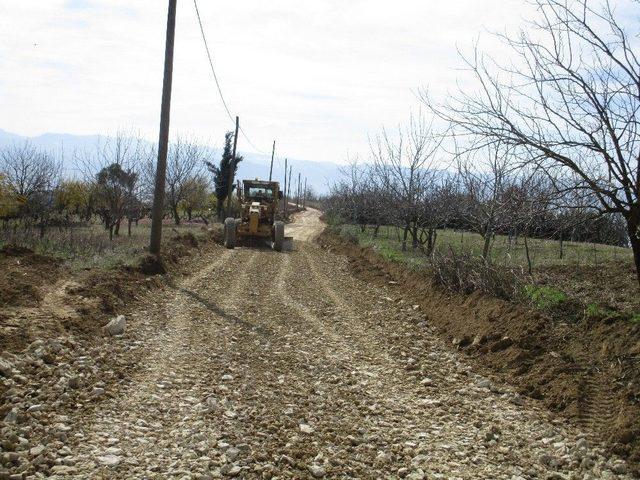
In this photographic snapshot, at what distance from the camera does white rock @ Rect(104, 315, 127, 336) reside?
7.18 meters

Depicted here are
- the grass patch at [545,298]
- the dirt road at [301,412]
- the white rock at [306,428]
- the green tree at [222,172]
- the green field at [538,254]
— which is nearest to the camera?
the dirt road at [301,412]

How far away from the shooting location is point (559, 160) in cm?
593

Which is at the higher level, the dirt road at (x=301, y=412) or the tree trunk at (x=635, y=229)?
the tree trunk at (x=635, y=229)

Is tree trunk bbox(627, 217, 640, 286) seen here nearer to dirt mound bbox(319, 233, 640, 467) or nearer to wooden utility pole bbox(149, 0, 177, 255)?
dirt mound bbox(319, 233, 640, 467)

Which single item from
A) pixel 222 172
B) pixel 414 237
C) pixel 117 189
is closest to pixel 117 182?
pixel 117 189

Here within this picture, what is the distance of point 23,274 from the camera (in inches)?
332

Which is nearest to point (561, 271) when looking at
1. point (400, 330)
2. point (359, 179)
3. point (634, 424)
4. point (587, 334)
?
point (400, 330)

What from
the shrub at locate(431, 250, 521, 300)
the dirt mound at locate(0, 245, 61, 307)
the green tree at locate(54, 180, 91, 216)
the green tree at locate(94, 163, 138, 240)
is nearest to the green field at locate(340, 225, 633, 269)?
the shrub at locate(431, 250, 521, 300)

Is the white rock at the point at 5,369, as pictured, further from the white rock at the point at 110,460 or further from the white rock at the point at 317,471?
the white rock at the point at 317,471

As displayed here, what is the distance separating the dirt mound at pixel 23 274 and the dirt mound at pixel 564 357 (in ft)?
18.9

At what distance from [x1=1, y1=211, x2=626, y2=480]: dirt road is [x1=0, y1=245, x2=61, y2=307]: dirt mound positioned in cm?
133

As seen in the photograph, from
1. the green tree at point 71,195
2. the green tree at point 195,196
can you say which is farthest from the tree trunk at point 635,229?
the green tree at point 71,195

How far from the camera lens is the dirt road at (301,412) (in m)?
4.16

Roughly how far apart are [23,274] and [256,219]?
13.4m
